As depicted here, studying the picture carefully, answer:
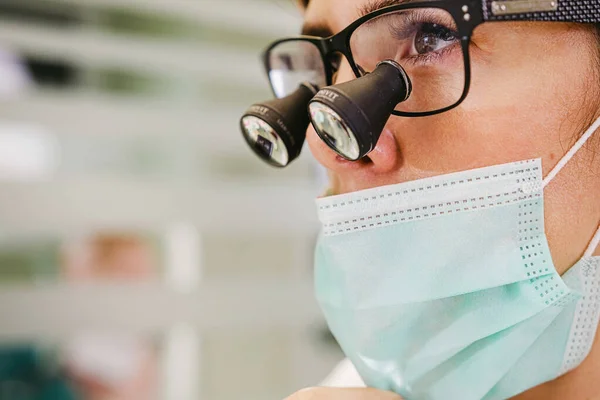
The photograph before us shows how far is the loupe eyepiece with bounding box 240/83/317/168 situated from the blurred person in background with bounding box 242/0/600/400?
0.36 feet

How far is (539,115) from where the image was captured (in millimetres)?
965

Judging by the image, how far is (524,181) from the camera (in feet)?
3.18

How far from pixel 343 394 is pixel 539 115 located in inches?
21.8

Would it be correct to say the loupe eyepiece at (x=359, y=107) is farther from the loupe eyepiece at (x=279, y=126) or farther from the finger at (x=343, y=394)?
the finger at (x=343, y=394)

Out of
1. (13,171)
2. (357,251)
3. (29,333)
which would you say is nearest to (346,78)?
(357,251)

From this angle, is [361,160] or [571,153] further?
[361,160]

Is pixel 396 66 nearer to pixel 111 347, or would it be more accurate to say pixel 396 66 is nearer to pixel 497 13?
pixel 497 13

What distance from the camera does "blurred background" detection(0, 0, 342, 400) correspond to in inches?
94.4

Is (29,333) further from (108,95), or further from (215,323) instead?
(108,95)

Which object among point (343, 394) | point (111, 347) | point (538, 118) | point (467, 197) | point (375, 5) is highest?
point (375, 5)

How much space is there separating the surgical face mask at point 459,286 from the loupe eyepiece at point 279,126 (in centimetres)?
17

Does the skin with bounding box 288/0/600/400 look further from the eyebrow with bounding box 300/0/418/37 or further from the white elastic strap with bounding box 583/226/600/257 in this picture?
the eyebrow with bounding box 300/0/418/37

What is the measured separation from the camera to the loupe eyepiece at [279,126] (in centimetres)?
116

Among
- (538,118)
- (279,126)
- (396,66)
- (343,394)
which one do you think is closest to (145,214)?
(279,126)
